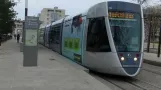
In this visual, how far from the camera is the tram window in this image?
531 inches

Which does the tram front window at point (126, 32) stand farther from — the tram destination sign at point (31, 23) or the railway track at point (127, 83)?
the tram destination sign at point (31, 23)

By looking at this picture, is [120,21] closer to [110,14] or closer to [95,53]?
[110,14]

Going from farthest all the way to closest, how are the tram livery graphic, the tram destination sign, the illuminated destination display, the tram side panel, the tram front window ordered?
the tram side panel → the tram destination sign → the illuminated destination display → the tram front window → the tram livery graphic

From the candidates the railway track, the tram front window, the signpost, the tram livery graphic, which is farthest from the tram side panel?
the tram front window

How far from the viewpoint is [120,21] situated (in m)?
13.6

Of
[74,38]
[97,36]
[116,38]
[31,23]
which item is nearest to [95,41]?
[97,36]

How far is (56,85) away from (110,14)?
4465mm

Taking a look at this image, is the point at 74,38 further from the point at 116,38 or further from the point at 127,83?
the point at 127,83

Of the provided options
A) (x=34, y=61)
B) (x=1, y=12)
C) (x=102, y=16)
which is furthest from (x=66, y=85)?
(x=1, y=12)

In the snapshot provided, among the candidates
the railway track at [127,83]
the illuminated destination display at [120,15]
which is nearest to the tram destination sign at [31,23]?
the railway track at [127,83]

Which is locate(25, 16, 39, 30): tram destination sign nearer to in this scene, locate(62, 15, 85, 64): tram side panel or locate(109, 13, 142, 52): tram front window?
locate(62, 15, 85, 64): tram side panel

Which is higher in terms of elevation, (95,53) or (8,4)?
(8,4)

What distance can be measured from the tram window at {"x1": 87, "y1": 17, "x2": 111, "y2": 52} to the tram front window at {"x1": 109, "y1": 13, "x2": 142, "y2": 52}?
362mm

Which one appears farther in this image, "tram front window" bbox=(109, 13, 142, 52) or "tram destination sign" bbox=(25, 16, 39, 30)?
"tram destination sign" bbox=(25, 16, 39, 30)
